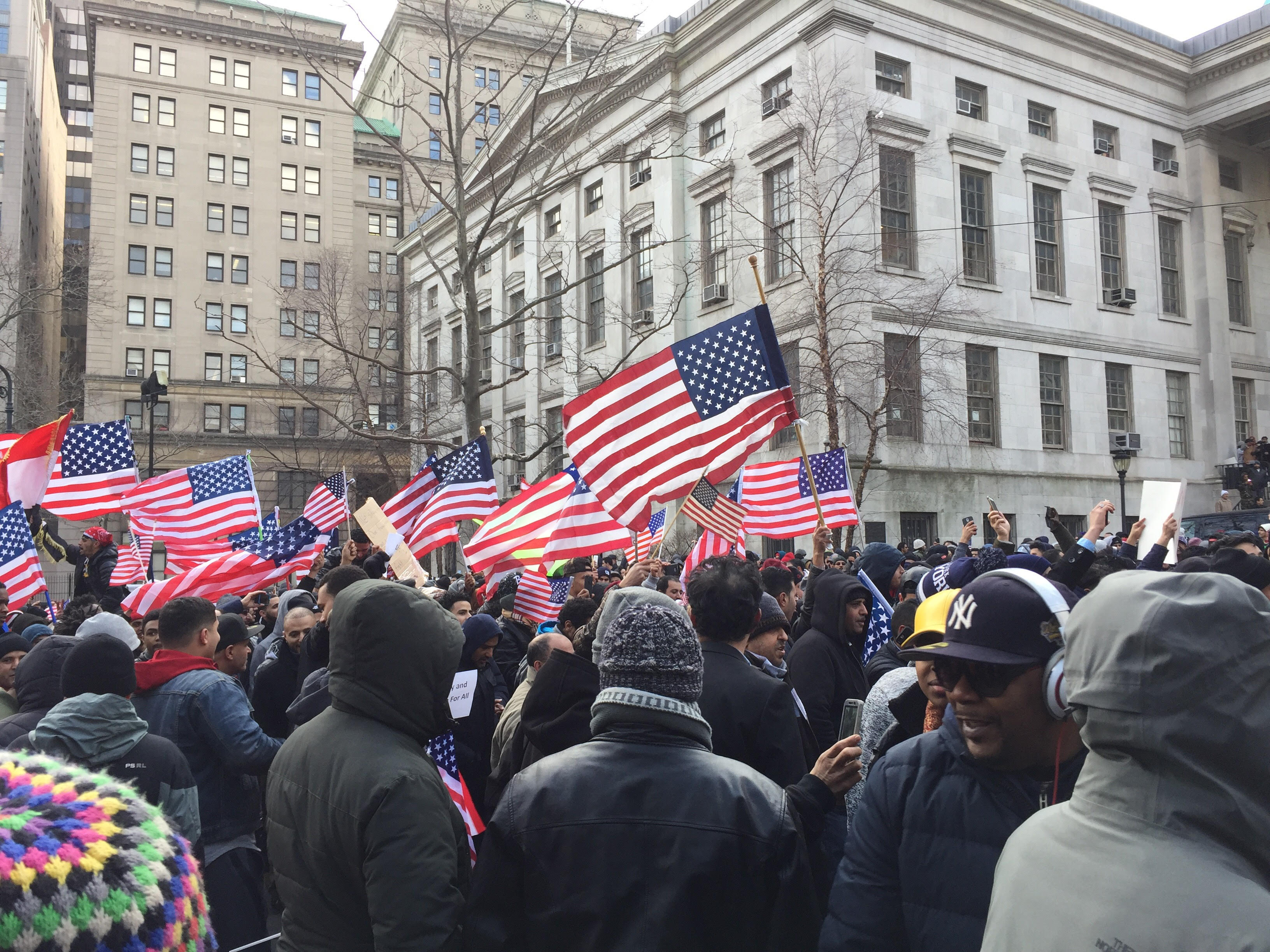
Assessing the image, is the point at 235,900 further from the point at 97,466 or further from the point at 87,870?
the point at 97,466

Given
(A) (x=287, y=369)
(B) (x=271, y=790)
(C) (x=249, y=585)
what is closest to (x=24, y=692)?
(B) (x=271, y=790)

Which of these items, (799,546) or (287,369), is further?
(287,369)

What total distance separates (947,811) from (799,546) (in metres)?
25.5

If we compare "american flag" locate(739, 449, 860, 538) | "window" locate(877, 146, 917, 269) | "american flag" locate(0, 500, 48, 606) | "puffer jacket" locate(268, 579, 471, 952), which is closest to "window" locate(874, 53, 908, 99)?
"window" locate(877, 146, 917, 269)

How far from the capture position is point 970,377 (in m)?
30.3

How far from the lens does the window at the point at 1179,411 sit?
3531 cm

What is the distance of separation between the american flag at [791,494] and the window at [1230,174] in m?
32.0

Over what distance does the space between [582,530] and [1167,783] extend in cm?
732

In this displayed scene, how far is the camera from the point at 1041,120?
107 ft

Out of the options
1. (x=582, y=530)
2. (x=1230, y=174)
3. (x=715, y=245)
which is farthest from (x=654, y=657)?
(x=1230, y=174)

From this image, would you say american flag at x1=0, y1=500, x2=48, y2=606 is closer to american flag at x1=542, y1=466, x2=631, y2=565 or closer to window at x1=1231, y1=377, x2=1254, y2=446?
american flag at x1=542, y1=466, x2=631, y2=565

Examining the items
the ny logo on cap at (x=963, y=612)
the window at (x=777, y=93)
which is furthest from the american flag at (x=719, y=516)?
the window at (x=777, y=93)

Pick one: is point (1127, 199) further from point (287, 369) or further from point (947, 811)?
point (287, 369)

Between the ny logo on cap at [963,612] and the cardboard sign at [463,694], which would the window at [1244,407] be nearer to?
the cardboard sign at [463,694]
